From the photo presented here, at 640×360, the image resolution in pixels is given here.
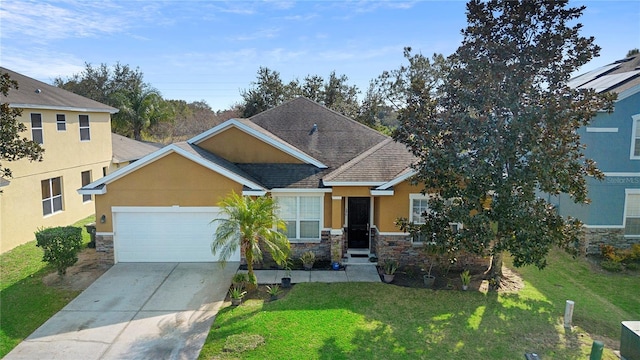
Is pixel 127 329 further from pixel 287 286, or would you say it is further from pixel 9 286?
pixel 9 286

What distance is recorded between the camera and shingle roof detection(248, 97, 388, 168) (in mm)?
17547

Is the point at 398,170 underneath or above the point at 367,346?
above

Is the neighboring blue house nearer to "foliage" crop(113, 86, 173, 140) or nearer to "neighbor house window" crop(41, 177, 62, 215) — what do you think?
"neighbor house window" crop(41, 177, 62, 215)

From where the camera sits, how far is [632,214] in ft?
52.2

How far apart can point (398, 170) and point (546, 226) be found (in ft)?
17.0

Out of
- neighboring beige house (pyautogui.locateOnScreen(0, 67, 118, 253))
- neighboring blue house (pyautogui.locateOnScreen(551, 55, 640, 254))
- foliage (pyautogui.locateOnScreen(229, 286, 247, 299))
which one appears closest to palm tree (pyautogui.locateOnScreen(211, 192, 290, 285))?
foliage (pyautogui.locateOnScreen(229, 286, 247, 299))

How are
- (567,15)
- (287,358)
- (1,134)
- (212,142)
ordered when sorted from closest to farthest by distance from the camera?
(287,358), (567,15), (1,134), (212,142)

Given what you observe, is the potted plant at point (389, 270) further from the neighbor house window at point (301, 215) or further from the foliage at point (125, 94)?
the foliage at point (125, 94)

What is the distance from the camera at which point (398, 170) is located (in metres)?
14.6

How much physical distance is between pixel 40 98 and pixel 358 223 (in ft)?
51.3

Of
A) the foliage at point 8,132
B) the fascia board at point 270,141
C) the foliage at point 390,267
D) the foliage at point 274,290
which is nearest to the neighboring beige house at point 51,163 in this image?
the foliage at point 8,132

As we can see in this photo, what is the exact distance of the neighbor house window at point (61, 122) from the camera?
19.3 metres

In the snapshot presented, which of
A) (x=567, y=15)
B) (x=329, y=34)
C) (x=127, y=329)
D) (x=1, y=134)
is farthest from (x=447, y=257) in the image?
(x=1, y=134)

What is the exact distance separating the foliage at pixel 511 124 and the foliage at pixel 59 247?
11460mm
